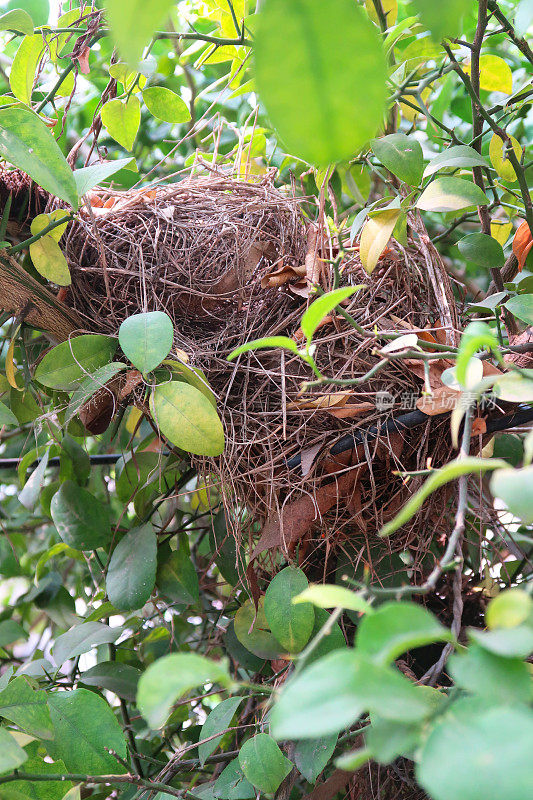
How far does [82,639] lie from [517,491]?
59cm

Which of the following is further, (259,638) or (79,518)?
(79,518)

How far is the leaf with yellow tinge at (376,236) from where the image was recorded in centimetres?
62

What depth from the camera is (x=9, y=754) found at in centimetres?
40

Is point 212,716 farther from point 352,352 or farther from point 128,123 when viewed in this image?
point 128,123

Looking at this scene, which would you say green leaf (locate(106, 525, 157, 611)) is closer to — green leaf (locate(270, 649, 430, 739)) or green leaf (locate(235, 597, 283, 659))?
green leaf (locate(235, 597, 283, 659))

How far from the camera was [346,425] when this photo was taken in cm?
63

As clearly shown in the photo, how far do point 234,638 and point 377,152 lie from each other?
1.90 ft

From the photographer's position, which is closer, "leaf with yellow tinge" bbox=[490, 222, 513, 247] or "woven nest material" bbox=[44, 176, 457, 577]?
"woven nest material" bbox=[44, 176, 457, 577]

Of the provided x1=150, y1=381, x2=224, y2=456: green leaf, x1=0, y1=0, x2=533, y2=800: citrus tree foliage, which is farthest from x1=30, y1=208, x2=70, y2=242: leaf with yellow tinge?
x1=150, y1=381, x2=224, y2=456: green leaf

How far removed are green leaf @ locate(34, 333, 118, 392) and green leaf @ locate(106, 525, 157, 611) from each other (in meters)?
0.19

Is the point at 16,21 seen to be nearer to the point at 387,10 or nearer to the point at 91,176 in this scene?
the point at 91,176

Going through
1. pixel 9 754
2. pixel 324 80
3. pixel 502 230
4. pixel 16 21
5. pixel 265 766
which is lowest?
pixel 265 766

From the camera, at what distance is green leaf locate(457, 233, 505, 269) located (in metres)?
0.69

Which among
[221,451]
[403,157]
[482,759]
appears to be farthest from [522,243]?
[482,759]
